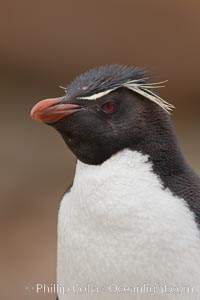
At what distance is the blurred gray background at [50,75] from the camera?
2.57 m

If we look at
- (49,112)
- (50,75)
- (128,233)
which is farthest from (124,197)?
(50,75)

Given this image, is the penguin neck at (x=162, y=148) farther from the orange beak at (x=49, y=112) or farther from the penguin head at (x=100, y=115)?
the orange beak at (x=49, y=112)

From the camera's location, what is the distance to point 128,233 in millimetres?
1037

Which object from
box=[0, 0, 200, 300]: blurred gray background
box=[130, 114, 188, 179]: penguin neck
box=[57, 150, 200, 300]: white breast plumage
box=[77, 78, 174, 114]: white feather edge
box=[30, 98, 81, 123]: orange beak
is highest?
box=[0, 0, 200, 300]: blurred gray background

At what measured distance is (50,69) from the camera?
298 centimetres

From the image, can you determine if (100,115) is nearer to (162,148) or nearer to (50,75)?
(162,148)

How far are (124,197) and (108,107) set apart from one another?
142 mm

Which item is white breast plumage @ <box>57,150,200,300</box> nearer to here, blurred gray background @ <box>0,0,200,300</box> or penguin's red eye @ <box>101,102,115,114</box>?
penguin's red eye @ <box>101,102,115,114</box>

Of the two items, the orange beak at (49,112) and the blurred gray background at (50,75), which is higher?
the blurred gray background at (50,75)

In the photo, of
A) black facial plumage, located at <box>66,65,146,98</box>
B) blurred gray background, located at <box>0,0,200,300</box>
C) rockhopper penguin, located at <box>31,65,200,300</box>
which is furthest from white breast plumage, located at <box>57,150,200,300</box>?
blurred gray background, located at <box>0,0,200,300</box>

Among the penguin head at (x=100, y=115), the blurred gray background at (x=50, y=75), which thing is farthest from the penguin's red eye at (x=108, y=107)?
the blurred gray background at (x=50, y=75)

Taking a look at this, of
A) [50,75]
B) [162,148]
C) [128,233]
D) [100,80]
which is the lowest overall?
[128,233]

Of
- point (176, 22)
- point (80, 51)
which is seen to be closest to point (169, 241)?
point (176, 22)

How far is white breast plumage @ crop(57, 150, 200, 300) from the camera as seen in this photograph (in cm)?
104
